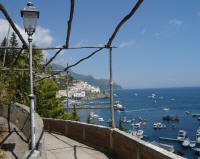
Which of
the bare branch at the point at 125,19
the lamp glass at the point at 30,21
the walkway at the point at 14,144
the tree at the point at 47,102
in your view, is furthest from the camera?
the tree at the point at 47,102

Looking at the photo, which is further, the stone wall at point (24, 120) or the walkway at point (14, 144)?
the walkway at point (14, 144)

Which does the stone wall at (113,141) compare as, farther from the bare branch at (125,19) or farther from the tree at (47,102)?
the tree at (47,102)

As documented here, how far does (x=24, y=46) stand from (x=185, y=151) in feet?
150

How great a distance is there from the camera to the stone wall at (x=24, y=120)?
13.0ft

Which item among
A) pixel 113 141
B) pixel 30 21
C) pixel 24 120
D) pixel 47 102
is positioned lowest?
pixel 47 102

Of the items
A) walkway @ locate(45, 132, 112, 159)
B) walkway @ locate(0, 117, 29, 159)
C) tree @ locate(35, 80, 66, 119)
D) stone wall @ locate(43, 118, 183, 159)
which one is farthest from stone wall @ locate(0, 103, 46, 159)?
tree @ locate(35, 80, 66, 119)

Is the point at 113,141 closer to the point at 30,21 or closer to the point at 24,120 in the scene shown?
the point at 24,120

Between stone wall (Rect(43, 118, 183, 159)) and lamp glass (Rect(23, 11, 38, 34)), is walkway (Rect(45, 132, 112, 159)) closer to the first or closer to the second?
stone wall (Rect(43, 118, 183, 159))

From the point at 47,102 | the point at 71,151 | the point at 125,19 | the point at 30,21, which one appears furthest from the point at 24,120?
the point at 47,102

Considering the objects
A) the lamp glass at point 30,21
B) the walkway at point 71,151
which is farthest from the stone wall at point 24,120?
the lamp glass at point 30,21

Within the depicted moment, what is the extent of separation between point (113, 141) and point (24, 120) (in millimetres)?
3551

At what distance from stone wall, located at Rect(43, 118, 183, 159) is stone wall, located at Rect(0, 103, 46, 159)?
5.75ft

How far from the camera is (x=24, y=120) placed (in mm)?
7383

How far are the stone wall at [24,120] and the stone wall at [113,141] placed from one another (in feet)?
5.75
